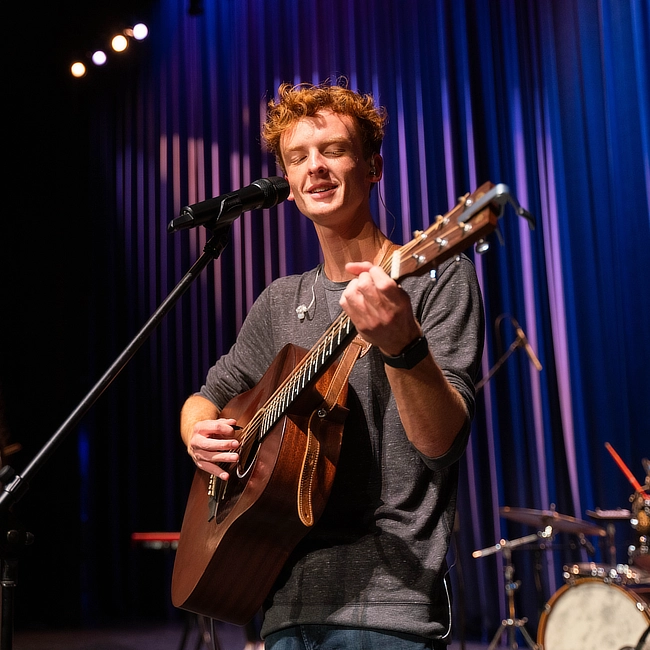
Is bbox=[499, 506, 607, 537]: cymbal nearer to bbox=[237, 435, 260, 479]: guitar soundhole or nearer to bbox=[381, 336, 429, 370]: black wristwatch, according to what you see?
bbox=[237, 435, 260, 479]: guitar soundhole

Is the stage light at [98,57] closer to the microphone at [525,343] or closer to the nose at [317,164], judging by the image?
the microphone at [525,343]

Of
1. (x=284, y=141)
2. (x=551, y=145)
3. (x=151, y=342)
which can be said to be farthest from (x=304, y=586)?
(x=151, y=342)

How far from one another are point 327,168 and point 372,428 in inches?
25.5

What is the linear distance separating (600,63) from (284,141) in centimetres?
430

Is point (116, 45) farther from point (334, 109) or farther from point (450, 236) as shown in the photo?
point (450, 236)

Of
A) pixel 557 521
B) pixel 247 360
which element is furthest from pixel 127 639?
pixel 247 360

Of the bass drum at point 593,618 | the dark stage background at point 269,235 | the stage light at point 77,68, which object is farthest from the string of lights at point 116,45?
the bass drum at point 593,618

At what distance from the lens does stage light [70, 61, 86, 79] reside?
705 centimetres

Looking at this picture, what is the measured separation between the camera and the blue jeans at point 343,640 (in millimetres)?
1450

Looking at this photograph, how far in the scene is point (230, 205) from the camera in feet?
5.87

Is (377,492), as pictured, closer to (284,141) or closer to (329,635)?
(329,635)

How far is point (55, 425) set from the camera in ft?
22.3

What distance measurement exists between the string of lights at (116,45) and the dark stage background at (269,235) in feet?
0.37

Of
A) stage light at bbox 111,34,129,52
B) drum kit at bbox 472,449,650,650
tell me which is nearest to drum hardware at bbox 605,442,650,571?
drum kit at bbox 472,449,650,650
